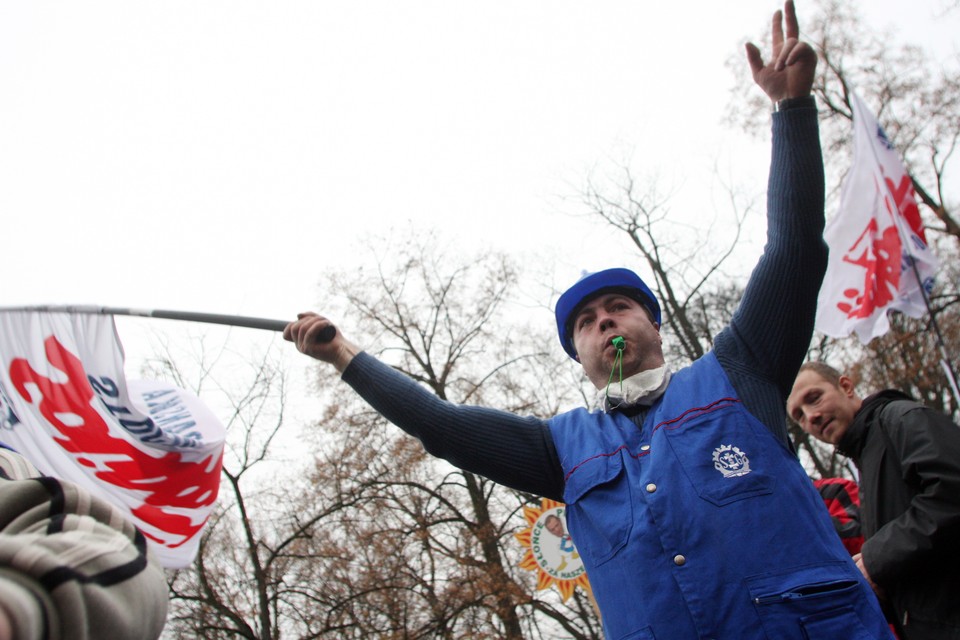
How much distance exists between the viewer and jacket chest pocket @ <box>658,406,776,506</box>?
1.84m

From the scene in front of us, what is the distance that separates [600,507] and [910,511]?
4.84ft

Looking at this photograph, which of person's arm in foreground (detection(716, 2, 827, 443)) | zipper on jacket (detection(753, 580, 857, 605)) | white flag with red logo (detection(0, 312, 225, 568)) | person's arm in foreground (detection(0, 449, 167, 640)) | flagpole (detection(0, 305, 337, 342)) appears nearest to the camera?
person's arm in foreground (detection(0, 449, 167, 640))

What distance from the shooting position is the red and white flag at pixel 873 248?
22.5 feet

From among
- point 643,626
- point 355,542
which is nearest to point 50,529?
point 643,626

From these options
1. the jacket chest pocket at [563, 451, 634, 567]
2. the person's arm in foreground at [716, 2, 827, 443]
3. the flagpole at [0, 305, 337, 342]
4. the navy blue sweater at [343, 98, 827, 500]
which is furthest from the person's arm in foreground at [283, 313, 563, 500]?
the person's arm in foreground at [716, 2, 827, 443]

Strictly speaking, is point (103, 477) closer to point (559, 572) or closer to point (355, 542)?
point (559, 572)

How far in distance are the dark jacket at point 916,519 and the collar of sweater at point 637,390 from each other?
121 centimetres

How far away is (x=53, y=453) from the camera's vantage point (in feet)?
13.6

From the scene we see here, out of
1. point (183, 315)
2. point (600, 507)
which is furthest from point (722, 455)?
point (183, 315)

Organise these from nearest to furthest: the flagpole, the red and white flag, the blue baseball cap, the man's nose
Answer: the man's nose, the blue baseball cap, the flagpole, the red and white flag

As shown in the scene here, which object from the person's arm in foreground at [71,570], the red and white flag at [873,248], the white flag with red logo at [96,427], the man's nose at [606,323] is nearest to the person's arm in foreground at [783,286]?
the man's nose at [606,323]

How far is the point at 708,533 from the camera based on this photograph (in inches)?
70.4

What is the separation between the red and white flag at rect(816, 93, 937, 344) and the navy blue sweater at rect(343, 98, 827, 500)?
207 inches

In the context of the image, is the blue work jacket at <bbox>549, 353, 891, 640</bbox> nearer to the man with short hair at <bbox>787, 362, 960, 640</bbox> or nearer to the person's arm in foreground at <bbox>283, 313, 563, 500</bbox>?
the person's arm in foreground at <bbox>283, 313, 563, 500</bbox>
